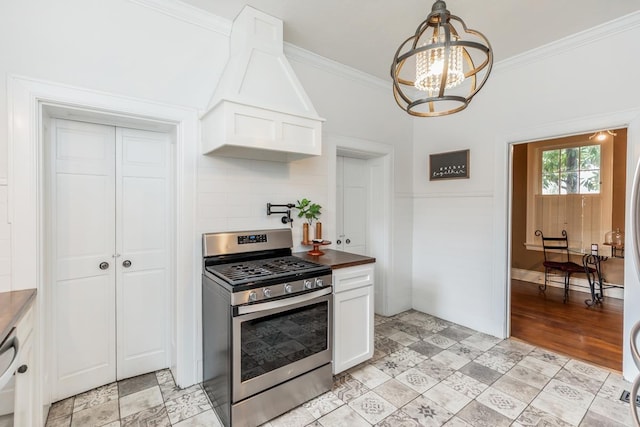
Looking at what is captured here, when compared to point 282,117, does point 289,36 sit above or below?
above

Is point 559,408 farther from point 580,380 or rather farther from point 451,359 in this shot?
point 451,359

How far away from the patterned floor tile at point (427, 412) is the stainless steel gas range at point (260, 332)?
1.96ft

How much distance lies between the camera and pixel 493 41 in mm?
2859

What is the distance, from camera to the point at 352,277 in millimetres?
2514

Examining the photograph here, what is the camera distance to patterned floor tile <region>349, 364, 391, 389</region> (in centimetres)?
247

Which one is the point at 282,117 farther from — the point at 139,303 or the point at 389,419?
the point at 389,419

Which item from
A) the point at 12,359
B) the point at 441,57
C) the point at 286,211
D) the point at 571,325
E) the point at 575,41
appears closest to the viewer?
the point at 12,359

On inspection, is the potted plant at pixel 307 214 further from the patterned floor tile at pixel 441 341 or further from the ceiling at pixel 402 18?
the patterned floor tile at pixel 441 341

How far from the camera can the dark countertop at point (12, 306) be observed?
52.9 inches

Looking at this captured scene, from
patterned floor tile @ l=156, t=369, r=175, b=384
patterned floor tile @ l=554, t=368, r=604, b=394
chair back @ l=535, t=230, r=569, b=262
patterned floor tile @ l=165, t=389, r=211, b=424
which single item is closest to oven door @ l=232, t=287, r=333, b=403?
patterned floor tile @ l=165, t=389, r=211, b=424

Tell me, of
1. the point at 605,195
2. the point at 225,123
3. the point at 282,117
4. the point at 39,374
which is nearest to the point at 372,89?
the point at 282,117

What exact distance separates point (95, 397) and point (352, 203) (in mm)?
2949

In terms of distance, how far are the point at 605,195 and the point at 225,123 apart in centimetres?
571

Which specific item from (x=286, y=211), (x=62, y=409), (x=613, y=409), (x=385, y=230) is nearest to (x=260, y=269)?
(x=286, y=211)
